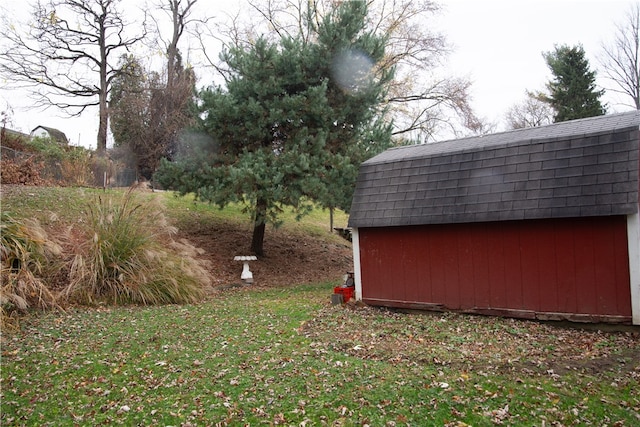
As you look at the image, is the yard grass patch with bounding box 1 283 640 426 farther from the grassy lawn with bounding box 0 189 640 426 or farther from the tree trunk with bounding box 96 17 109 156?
the tree trunk with bounding box 96 17 109 156

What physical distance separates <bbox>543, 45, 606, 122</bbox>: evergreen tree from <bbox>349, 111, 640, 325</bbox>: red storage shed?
1969cm

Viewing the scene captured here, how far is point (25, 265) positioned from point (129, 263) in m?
1.62

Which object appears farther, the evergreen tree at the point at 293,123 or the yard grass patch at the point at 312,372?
the evergreen tree at the point at 293,123

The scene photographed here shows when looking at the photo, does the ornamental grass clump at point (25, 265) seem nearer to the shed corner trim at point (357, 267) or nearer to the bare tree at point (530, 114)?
the shed corner trim at point (357, 267)

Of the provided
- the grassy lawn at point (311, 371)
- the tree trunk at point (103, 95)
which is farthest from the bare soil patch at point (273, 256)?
the tree trunk at point (103, 95)

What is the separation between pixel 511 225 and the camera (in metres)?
7.47

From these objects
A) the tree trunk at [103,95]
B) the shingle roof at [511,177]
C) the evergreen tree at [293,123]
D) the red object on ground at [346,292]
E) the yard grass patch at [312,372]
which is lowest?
the yard grass patch at [312,372]

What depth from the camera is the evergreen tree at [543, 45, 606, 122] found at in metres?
25.3

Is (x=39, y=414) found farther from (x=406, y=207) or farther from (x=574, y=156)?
(x=574, y=156)

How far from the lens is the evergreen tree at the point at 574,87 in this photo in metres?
25.3

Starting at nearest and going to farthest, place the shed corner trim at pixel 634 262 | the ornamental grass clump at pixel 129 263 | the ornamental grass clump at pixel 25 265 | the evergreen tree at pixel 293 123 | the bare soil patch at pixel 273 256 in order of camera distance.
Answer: the shed corner trim at pixel 634 262 < the ornamental grass clump at pixel 25 265 < the ornamental grass clump at pixel 129 263 < the evergreen tree at pixel 293 123 < the bare soil patch at pixel 273 256

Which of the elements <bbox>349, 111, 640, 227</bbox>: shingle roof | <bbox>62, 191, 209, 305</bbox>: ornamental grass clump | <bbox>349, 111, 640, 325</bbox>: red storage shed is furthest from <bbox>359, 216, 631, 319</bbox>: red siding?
<bbox>62, 191, 209, 305</bbox>: ornamental grass clump

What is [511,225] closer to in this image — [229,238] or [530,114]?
[229,238]

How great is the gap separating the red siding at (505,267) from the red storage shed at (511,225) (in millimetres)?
15
